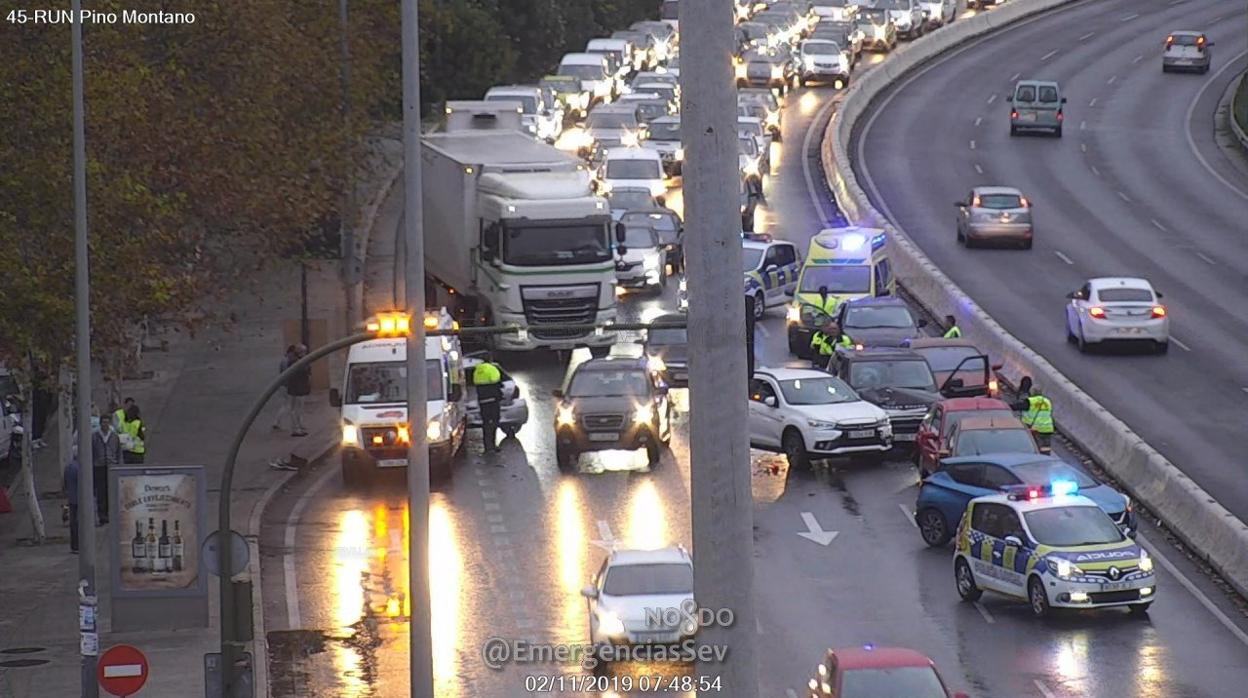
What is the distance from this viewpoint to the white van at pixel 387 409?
3631 cm

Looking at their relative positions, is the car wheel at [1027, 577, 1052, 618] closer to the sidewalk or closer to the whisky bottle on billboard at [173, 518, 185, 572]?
the sidewalk

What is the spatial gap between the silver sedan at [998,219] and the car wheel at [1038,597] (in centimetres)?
2870

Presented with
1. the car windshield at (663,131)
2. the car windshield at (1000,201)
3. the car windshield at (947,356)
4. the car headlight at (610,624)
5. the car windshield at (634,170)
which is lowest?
the car headlight at (610,624)

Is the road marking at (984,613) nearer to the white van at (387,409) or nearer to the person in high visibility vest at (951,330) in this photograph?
the white van at (387,409)

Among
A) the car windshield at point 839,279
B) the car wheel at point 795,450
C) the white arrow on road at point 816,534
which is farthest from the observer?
the car windshield at point 839,279

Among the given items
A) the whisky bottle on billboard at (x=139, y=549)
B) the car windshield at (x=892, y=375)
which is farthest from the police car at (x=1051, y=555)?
the whisky bottle on billboard at (x=139, y=549)

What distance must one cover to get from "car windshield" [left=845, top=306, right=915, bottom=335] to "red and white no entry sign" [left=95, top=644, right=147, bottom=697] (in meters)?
25.8

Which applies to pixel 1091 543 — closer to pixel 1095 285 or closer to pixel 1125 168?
pixel 1095 285

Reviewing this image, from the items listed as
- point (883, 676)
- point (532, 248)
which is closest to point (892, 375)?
point (532, 248)

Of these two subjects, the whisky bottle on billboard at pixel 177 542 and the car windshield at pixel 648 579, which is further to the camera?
the whisky bottle on billboard at pixel 177 542

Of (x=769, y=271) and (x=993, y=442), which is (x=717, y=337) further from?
(x=769, y=271)

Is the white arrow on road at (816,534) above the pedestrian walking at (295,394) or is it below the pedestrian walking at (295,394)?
below

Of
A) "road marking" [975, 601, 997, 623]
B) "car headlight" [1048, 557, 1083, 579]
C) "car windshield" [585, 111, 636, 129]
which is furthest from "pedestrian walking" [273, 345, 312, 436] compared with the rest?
"car windshield" [585, 111, 636, 129]

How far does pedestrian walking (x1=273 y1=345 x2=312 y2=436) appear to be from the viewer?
39531 mm
